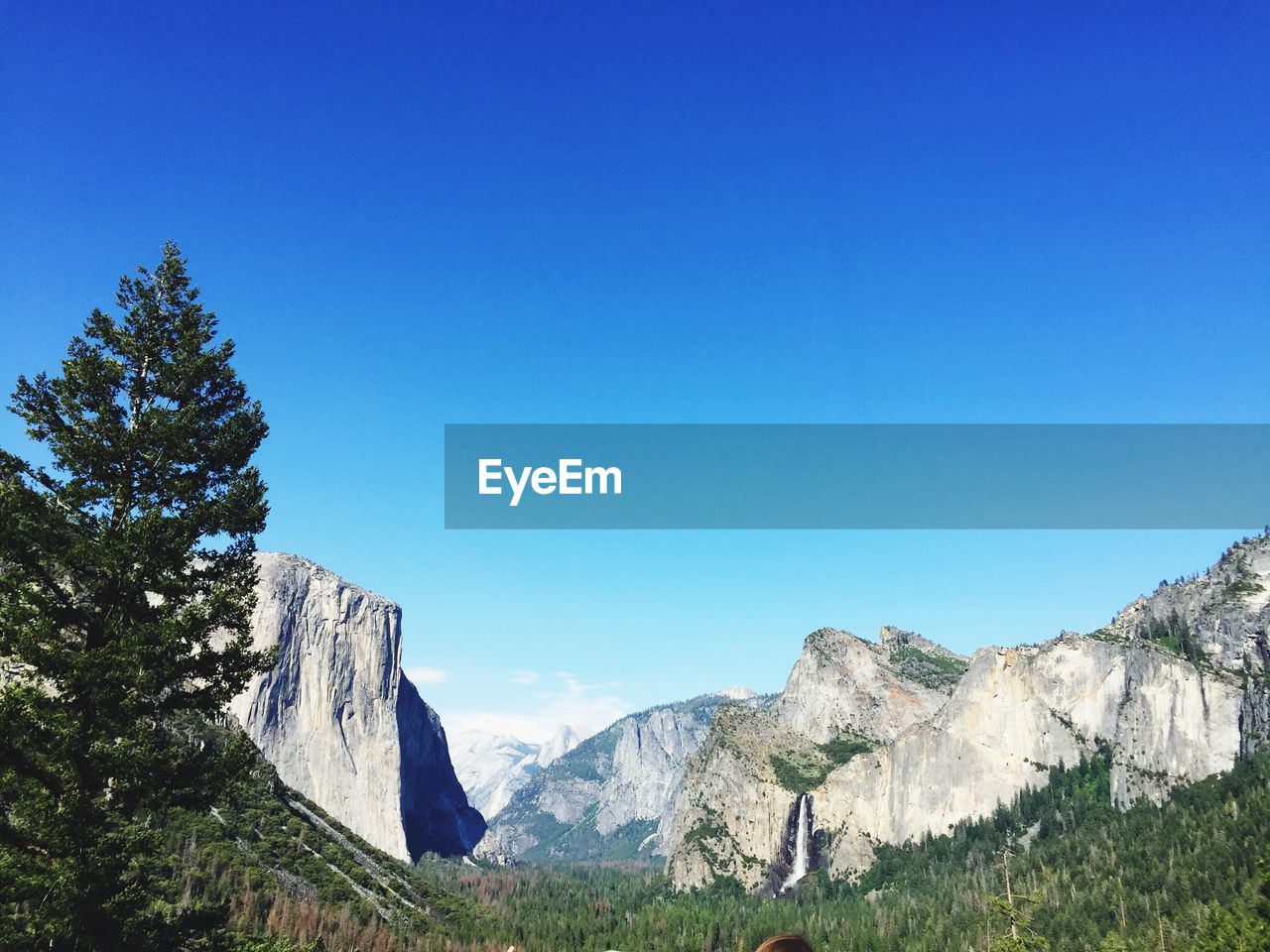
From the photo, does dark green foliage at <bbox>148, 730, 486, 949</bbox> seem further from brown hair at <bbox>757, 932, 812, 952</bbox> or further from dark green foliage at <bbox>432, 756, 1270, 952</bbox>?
brown hair at <bbox>757, 932, 812, 952</bbox>

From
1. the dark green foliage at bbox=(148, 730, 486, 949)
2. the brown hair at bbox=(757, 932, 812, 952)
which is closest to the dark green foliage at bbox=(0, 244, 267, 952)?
the brown hair at bbox=(757, 932, 812, 952)

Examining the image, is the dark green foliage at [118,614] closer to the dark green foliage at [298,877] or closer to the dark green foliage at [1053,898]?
Result: the dark green foliage at [298,877]

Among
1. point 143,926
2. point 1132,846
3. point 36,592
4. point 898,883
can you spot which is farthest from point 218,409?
point 898,883

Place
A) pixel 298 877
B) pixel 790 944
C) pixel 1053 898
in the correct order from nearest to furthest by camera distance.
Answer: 1. pixel 790 944
2. pixel 298 877
3. pixel 1053 898

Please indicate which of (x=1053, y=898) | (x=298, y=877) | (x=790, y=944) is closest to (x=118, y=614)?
(x=790, y=944)

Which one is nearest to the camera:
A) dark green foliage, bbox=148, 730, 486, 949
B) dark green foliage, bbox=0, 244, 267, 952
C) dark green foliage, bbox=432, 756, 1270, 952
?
dark green foliage, bbox=0, 244, 267, 952

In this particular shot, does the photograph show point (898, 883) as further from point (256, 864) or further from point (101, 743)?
point (101, 743)

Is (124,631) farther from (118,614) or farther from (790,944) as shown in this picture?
(790,944)

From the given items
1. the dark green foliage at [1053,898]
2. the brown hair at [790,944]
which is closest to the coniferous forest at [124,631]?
the brown hair at [790,944]
